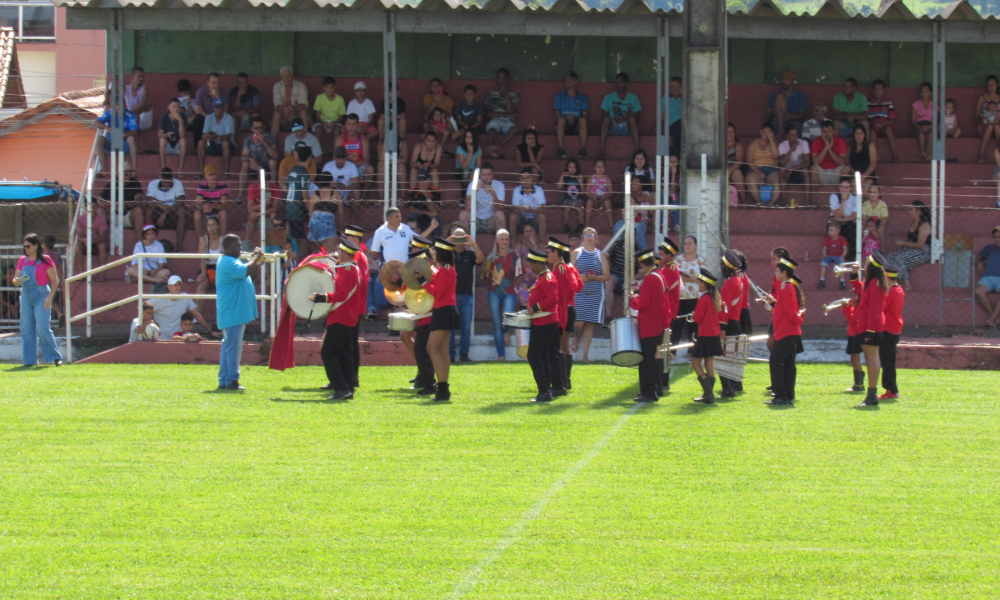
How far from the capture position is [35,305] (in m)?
14.3

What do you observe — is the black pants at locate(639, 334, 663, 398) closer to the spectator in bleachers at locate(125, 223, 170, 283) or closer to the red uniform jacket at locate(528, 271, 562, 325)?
the red uniform jacket at locate(528, 271, 562, 325)

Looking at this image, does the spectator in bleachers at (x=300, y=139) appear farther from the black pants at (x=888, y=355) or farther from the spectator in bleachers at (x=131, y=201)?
the black pants at (x=888, y=355)

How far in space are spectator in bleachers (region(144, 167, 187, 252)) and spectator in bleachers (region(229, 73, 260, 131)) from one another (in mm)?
2010

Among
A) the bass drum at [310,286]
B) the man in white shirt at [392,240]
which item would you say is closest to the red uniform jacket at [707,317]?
the bass drum at [310,286]

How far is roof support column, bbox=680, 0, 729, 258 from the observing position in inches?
584

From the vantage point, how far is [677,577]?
6043mm

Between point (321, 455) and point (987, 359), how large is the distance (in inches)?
375

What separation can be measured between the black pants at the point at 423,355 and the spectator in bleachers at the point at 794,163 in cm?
800

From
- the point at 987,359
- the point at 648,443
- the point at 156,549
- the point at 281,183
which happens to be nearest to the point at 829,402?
the point at 648,443

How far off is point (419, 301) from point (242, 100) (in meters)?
8.50

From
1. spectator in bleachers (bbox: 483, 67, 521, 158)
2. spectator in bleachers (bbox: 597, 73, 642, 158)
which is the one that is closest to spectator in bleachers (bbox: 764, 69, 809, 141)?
spectator in bleachers (bbox: 597, 73, 642, 158)

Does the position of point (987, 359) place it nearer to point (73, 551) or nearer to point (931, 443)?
point (931, 443)

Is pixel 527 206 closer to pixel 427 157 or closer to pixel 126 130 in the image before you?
pixel 427 157

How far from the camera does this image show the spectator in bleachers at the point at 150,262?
53.2 feet
